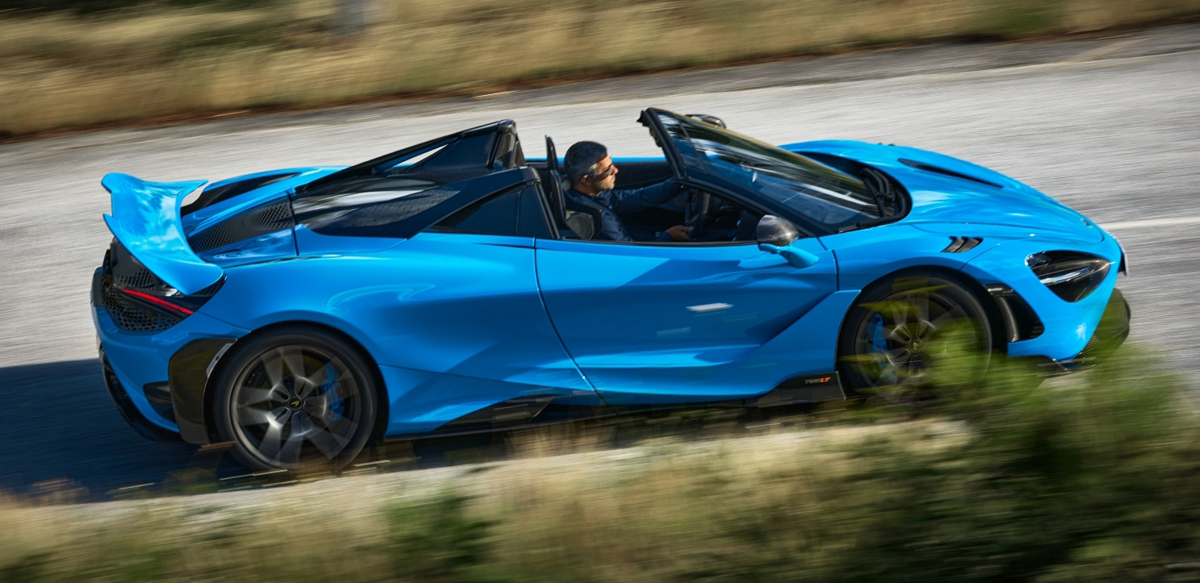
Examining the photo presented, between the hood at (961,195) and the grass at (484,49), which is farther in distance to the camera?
the grass at (484,49)

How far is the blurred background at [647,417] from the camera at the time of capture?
3.08 meters

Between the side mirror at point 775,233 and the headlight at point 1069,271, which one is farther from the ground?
the side mirror at point 775,233

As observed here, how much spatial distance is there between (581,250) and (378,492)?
1187mm

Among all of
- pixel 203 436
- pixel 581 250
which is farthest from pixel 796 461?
pixel 203 436

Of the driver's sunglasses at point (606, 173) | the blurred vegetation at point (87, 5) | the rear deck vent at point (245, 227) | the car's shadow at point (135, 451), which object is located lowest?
the car's shadow at point (135, 451)

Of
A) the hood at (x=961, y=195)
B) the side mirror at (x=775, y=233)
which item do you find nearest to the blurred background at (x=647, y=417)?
the side mirror at (x=775, y=233)

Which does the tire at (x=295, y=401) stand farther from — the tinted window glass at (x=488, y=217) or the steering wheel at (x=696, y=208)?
the steering wheel at (x=696, y=208)

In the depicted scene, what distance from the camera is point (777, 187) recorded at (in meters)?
4.64

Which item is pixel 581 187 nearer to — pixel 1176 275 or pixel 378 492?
pixel 378 492

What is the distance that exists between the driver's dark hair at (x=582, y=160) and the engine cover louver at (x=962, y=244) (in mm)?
1513

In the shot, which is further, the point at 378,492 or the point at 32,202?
the point at 32,202

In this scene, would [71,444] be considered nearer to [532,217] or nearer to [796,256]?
[532,217]

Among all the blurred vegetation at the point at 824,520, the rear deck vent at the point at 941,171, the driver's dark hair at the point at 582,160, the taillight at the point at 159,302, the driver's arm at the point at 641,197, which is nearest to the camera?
the blurred vegetation at the point at 824,520

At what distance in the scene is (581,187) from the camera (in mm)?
4863
